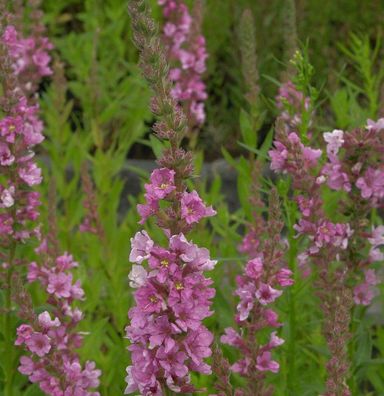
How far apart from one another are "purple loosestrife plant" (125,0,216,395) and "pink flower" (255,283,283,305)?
0.28 m

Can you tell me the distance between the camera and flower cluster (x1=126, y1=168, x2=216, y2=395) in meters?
1.57

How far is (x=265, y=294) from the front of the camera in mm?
1882

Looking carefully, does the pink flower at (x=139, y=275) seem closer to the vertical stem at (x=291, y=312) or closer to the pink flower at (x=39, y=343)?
the pink flower at (x=39, y=343)

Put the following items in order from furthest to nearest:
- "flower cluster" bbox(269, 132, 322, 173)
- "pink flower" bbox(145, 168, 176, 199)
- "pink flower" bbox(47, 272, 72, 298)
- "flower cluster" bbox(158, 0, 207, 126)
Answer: "flower cluster" bbox(158, 0, 207, 126) → "pink flower" bbox(47, 272, 72, 298) → "flower cluster" bbox(269, 132, 322, 173) → "pink flower" bbox(145, 168, 176, 199)

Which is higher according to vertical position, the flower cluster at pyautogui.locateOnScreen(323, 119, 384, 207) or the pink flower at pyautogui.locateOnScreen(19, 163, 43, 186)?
the flower cluster at pyautogui.locateOnScreen(323, 119, 384, 207)

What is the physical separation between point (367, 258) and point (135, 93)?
3.08 metres

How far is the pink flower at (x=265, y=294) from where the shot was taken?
6.13ft

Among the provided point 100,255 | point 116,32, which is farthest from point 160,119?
point 116,32

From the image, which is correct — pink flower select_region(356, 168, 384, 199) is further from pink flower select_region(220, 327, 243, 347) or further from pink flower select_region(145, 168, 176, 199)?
pink flower select_region(145, 168, 176, 199)

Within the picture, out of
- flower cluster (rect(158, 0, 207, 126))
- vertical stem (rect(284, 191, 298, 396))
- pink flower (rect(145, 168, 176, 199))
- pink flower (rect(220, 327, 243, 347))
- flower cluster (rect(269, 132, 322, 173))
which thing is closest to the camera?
pink flower (rect(145, 168, 176, 199))

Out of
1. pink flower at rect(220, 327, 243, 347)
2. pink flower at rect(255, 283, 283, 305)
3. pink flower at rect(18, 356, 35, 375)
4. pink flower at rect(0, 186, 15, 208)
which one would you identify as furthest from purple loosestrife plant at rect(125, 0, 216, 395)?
pink flower at rect(0, 186, 15, 208)

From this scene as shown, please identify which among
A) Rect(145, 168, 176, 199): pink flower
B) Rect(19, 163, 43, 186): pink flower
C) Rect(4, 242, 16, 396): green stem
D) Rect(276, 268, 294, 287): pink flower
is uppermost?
Rect(145, 168, 176, 199): pink flower

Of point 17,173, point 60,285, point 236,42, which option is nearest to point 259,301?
point 60,285

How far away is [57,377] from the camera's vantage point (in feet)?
6.34
